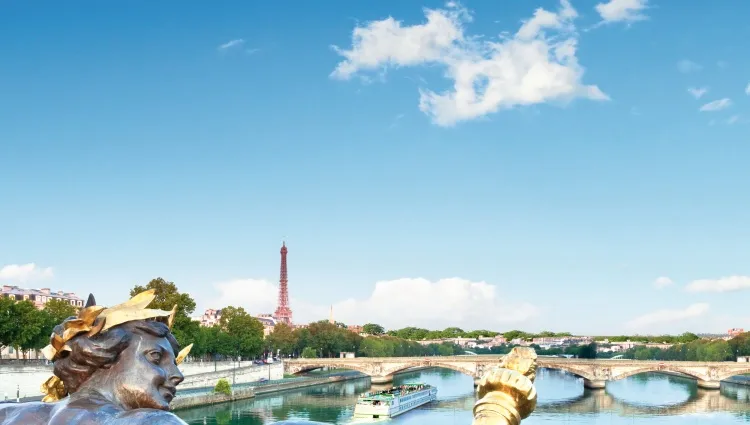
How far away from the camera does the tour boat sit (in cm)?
2781

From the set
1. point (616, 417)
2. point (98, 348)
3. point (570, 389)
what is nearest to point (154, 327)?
point (98, 348)

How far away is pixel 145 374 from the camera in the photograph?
1756 mm

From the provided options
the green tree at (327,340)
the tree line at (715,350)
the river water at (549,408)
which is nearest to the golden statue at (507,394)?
the river water at (549,408)

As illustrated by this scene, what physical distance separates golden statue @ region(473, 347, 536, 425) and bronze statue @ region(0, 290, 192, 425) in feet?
2.41

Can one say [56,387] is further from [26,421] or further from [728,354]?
[728,354]

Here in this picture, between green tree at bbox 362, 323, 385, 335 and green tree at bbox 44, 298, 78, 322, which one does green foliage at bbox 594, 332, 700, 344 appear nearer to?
green tree at bbox 362, 323, 385, 335

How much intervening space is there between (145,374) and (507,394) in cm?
82

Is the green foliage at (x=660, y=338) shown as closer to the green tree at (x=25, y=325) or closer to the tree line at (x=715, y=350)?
the tree line at (x=715, y=350)

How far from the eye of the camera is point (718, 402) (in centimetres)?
3491

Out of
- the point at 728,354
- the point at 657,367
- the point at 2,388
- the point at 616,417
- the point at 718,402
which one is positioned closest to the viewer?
the point at 2,388

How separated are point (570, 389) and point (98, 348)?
4580 cm

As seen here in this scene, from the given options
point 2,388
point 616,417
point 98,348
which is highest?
point 98,348

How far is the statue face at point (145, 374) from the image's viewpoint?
174 cm

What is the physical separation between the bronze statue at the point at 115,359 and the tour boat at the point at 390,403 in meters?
26.7
